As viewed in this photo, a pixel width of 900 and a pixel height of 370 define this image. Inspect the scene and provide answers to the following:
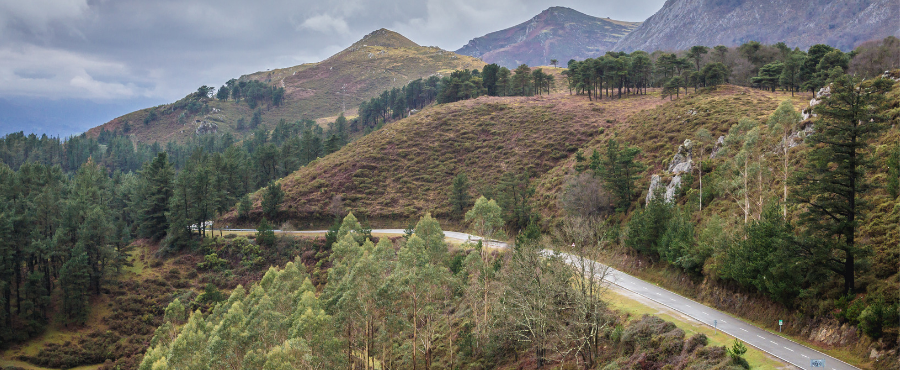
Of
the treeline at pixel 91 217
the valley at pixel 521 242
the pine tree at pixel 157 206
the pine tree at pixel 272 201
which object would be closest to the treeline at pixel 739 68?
the valley at pixel 521 242

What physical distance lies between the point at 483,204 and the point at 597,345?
56.3 feet

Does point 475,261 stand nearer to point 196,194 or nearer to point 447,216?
point 447,216

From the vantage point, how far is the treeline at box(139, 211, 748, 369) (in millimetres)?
28938

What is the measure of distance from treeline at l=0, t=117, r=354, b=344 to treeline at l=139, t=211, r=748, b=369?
32.7 metres

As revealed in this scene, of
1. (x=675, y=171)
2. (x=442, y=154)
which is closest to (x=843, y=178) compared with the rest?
(x=675, y=171)

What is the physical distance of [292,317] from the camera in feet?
123

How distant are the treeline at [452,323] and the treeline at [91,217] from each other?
32732 mm

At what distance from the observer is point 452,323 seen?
46.3 m

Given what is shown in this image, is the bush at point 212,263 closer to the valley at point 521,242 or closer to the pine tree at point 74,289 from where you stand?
the valley at point 521,242

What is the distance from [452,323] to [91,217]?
5851cm

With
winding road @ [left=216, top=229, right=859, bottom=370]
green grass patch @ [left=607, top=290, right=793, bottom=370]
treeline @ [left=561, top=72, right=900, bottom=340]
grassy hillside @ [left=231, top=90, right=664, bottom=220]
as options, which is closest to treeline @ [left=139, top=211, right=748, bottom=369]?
green grass patch @ [left=607, top=290, right=793, bottom=370]

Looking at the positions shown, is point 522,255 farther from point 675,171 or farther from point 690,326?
point 675,171

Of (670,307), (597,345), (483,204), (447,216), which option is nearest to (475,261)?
(483,204)

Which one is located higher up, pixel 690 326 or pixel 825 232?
pixel 825 232
